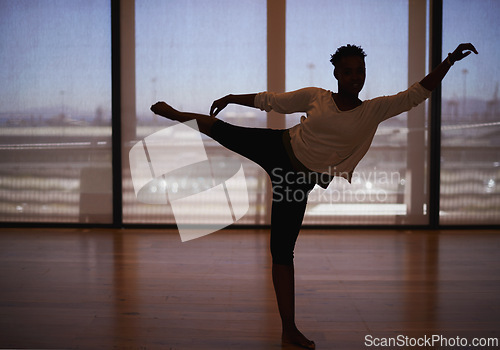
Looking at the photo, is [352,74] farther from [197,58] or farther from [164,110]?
[197,58]

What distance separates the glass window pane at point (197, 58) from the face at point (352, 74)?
2.43 m

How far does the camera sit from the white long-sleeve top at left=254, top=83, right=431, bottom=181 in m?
1.69

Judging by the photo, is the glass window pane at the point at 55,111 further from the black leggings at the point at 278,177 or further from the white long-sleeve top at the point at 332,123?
the white long-sleeve top at the point at 332,123

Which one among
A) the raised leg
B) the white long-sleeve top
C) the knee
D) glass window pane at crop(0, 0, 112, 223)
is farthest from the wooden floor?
the raised leg

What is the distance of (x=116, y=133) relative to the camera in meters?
4.16

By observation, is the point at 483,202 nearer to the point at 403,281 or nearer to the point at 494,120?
the point at 494,120

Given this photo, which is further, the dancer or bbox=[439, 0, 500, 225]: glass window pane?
bbox=[439, 0, 500, 225]: glass window pane

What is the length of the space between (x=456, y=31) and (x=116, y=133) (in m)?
2.95

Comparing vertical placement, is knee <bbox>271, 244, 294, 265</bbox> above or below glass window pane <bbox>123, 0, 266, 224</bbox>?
below

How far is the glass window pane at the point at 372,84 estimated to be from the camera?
4.10m

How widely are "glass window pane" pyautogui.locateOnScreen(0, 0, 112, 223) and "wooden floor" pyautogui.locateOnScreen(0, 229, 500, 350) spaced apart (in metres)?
0.43

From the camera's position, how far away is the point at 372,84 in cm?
412

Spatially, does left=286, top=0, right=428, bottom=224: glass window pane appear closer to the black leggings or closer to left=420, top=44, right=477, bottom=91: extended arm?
the black leggings

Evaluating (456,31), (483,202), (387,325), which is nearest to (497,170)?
(483,202)
